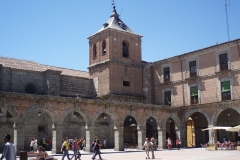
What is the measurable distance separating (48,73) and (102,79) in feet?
20.6

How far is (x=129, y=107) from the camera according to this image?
28.0 metres

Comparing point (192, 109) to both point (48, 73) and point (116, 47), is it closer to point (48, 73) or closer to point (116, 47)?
point (116, 47)

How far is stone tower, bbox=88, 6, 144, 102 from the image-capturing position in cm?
3406

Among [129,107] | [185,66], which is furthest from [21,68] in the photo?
[185,66]

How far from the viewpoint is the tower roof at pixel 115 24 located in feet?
119

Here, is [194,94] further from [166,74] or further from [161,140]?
[161,140]

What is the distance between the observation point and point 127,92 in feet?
114

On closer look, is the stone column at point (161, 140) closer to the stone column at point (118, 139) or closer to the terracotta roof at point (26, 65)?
the stone column at point (118, 139)

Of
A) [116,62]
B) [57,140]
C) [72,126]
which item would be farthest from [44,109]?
[116,62]

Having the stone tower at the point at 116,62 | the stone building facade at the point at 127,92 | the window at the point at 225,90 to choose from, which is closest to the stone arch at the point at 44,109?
the stone building facade at the point at 127,92

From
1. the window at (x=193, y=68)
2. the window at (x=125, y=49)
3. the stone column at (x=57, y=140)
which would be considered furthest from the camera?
the window at (x=125, y=49)

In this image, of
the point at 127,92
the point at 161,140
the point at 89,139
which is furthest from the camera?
the point at 127,92

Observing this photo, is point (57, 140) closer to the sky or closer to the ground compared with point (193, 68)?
closer to the ground

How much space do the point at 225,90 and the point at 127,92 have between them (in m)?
10.9
